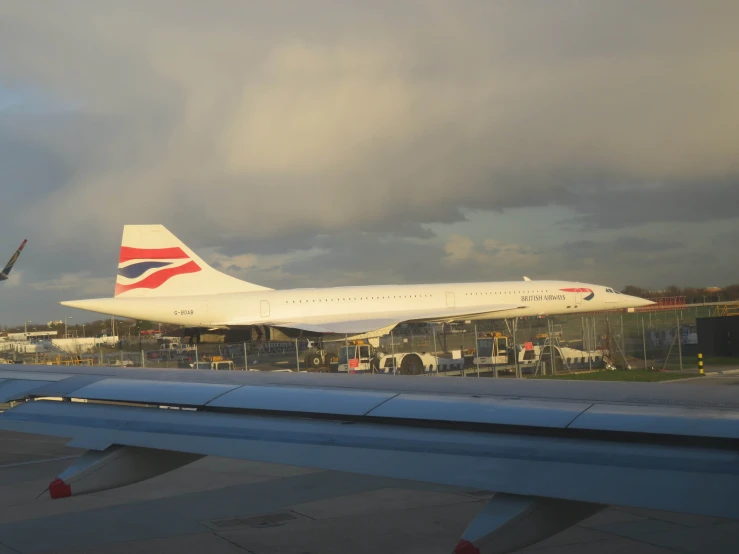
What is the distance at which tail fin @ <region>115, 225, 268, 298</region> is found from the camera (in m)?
36.2

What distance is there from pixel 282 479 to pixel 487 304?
30.8 meters

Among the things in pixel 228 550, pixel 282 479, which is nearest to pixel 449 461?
pixel 228 550

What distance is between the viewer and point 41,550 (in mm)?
7453

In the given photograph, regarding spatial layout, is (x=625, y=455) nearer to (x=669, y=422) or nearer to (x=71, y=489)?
(x=669, y=422)

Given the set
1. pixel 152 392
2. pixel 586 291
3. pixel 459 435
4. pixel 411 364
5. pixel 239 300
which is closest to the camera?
pixel 459 435

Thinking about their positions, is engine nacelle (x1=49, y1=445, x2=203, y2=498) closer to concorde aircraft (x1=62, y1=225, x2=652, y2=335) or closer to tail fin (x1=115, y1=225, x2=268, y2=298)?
concorde aircraft (x1=62, y1=225, x2=652, y2=335)

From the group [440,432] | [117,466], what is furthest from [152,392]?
[440,432]

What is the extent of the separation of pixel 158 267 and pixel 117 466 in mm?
33584

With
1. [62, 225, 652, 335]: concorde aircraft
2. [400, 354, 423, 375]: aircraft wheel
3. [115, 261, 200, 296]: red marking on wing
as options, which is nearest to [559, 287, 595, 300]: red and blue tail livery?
[62, 225, 652, 335]: concorde aircraft

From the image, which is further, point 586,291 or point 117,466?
point 586,291

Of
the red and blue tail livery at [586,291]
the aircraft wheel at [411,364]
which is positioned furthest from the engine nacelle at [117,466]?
the red and blue tail livery at [586,291]

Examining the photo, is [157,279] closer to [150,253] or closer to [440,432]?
[150,253]

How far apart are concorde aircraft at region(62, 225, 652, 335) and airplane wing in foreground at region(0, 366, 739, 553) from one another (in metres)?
27.8

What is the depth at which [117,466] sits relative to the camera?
4.09 m
